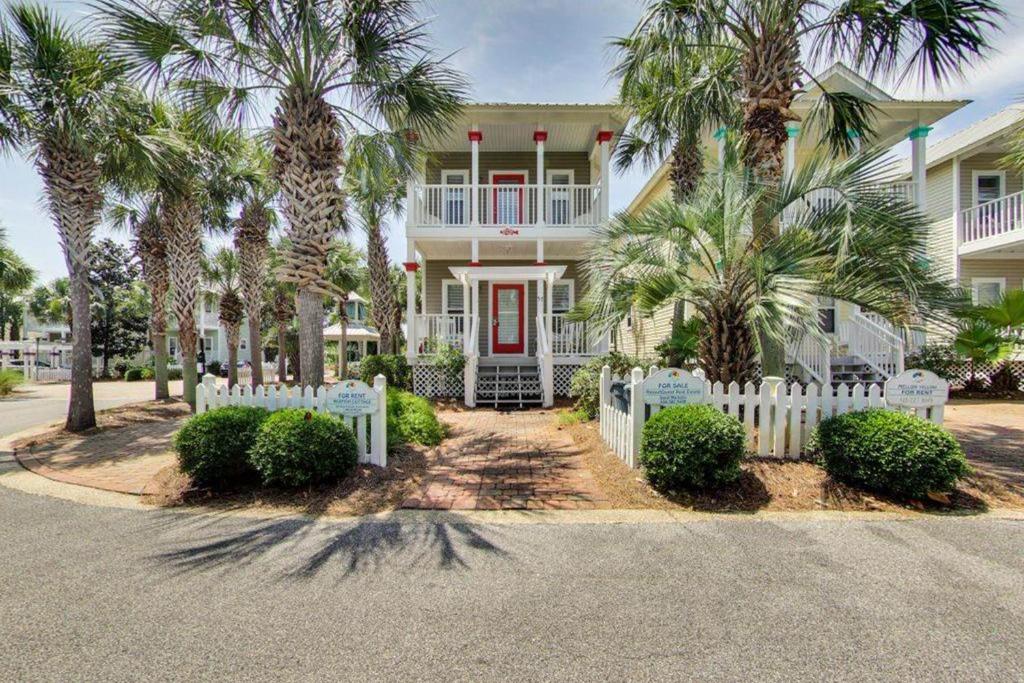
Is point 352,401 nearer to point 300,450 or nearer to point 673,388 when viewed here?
point 300,450

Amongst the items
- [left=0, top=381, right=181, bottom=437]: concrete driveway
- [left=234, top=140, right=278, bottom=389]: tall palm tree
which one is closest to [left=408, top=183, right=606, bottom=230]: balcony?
[left=234, top=140, right=278, bottom=389]: tall palm tree

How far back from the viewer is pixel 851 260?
18.3 ft

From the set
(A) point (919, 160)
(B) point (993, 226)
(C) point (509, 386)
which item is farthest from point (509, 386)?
(B) point (993, 226)

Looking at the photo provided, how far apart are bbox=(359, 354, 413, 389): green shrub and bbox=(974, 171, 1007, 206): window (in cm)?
1920

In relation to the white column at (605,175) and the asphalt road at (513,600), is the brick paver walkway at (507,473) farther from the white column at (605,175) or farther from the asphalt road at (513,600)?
the white column at (605,175)

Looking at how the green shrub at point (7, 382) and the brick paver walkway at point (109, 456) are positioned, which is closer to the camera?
the brick paver walkway at point (109, 456)

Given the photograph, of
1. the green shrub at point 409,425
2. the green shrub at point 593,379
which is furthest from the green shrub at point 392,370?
the green shrub at point 593,379

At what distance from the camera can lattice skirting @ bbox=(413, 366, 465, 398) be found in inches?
469

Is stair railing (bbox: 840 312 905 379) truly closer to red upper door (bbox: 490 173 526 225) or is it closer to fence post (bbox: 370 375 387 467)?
red upper door (bbox: 490 173 526 225)

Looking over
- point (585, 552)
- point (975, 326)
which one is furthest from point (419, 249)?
point (975, 326)

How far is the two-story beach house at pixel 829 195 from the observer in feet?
34.3

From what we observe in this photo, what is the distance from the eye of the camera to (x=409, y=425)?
7.30 m

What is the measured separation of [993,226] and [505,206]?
576 inches

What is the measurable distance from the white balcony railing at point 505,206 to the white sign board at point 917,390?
8.38m
